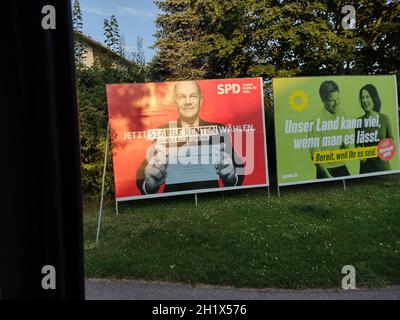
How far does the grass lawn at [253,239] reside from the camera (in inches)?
157

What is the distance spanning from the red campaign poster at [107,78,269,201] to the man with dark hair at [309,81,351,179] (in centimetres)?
105

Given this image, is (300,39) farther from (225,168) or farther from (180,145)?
(180,145)

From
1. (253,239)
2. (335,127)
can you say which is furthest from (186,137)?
(335,127)

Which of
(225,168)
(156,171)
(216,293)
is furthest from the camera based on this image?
(225,168)

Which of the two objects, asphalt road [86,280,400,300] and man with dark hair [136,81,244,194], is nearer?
asphalt road [86,280,400,300]

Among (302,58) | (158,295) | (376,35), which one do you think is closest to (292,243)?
(158,295)

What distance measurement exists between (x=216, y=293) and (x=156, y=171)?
2.88 meters

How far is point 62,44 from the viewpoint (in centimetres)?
160

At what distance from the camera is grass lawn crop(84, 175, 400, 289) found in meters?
A: 3.99

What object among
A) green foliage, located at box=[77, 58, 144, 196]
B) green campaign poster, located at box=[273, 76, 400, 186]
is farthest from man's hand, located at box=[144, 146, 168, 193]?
green campaign poster, located at box=[273, 76, 400, 186]

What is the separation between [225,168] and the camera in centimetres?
643

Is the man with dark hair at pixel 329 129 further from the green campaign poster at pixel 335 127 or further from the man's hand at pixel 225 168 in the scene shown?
the man's hand at pixel 225 168

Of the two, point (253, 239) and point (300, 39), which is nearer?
point (253, 239)

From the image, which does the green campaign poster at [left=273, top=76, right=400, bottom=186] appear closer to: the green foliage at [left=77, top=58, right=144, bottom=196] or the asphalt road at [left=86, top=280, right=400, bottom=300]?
the green foliage at [left=77, top=58, right=144, bottom=196]
